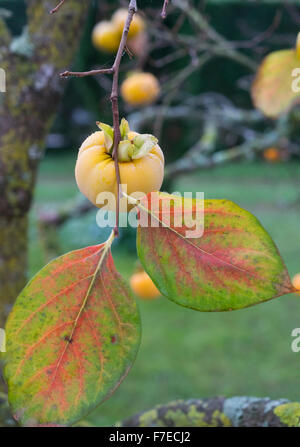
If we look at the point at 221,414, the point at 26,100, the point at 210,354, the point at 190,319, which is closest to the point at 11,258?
the point at 26,100

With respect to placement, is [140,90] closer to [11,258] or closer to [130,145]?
[11,258]

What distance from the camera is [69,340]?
0.27m

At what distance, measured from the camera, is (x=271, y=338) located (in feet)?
6.40

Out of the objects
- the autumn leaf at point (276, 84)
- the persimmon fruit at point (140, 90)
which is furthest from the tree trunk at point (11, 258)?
the persimmon fruit at point (140, 90)

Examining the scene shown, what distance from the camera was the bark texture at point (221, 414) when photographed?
43cm

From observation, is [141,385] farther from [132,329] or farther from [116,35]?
[132,329]

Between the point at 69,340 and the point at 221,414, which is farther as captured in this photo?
the point at 221,414

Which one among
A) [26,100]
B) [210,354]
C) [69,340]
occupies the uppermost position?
[26,100]

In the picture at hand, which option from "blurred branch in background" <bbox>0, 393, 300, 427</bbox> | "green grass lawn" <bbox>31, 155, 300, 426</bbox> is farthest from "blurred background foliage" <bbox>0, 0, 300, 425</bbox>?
"blurred branch in background" <bbox>0, 393, 300, 427</bbox>

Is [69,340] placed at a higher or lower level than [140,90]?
lower

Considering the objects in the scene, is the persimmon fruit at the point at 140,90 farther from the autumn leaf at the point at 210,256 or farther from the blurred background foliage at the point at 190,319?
the autumn leaf at the point at 210,256

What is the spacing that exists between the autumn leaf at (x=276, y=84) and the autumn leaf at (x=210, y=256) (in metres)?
0.18

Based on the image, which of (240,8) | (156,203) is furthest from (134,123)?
(240,8)

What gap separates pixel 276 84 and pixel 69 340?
0.88ft
